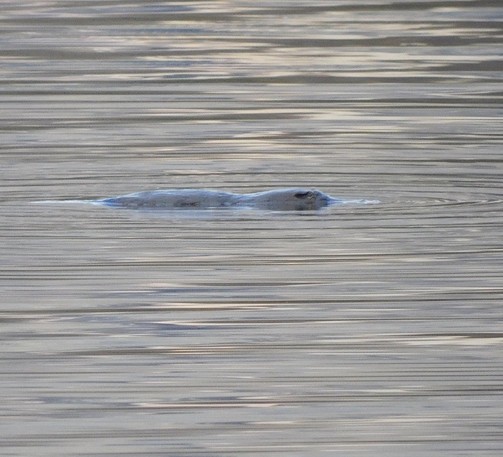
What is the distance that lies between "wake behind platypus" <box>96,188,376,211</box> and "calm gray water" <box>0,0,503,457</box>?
213 millimetres

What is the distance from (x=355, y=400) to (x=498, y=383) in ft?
1.88

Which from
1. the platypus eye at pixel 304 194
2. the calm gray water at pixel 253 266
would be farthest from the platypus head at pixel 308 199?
the calm gray water at pixel 253 266

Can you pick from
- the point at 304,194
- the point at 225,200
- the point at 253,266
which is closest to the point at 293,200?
the point at 304,194

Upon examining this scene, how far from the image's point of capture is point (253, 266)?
31.7ft

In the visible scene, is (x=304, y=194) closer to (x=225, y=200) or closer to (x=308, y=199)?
(x=308, y=199)

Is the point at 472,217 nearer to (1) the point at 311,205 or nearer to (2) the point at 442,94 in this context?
(1) the point at 311,205

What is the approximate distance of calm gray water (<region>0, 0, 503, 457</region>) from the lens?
7000mm

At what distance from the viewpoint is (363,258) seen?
9812 mm

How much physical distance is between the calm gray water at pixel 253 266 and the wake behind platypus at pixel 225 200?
0.21 meters

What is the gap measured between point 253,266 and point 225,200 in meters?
2.15

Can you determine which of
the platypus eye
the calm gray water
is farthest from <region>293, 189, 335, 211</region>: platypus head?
the calm gray water

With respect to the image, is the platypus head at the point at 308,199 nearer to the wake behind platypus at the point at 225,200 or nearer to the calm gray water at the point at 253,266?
the wake behind platypus at the point at 225,200

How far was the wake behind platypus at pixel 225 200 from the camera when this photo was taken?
1173cm

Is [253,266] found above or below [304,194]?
above
